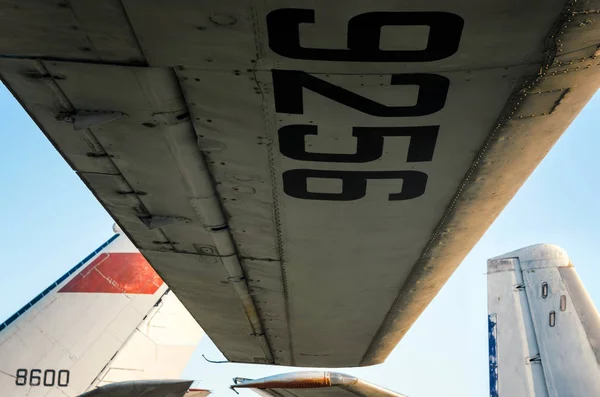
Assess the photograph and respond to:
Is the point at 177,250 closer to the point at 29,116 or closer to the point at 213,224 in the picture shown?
the point at 213,224

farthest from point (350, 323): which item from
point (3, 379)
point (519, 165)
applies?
point (3, 379)

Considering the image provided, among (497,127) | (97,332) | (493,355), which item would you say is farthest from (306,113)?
(97,332)

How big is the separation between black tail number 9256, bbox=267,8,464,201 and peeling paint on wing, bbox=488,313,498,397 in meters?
7.27

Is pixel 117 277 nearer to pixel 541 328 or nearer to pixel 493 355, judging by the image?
pixel 493 355

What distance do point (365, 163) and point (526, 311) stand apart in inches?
304

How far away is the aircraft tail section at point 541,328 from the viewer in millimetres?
8922

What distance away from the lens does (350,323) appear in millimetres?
7332

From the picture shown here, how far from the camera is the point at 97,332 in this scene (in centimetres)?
1082

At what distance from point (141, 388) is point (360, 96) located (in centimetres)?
426

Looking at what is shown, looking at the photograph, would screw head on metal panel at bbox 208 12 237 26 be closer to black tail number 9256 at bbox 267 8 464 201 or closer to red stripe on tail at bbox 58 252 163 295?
black tail number 9256 at bbox 267 8 464 201

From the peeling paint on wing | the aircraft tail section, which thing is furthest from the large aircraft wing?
the peeling paint on wing

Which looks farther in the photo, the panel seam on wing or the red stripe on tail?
the red stripe on tail

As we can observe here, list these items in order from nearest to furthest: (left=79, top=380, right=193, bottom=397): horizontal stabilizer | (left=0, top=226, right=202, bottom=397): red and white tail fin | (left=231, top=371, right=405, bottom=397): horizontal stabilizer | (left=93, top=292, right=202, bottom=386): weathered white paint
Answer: (left=79, top=380, right=193, bottom=397): horizontal stabilizer → (left=231, top=371, right=405, bottom=397): horizontal stabilizer → (left=0, top=226, right=202, bottom=397): red and white tail fin → (left=93, top=292, right=202, bottom=386): weathered white paint

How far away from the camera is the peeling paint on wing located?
394 inches
